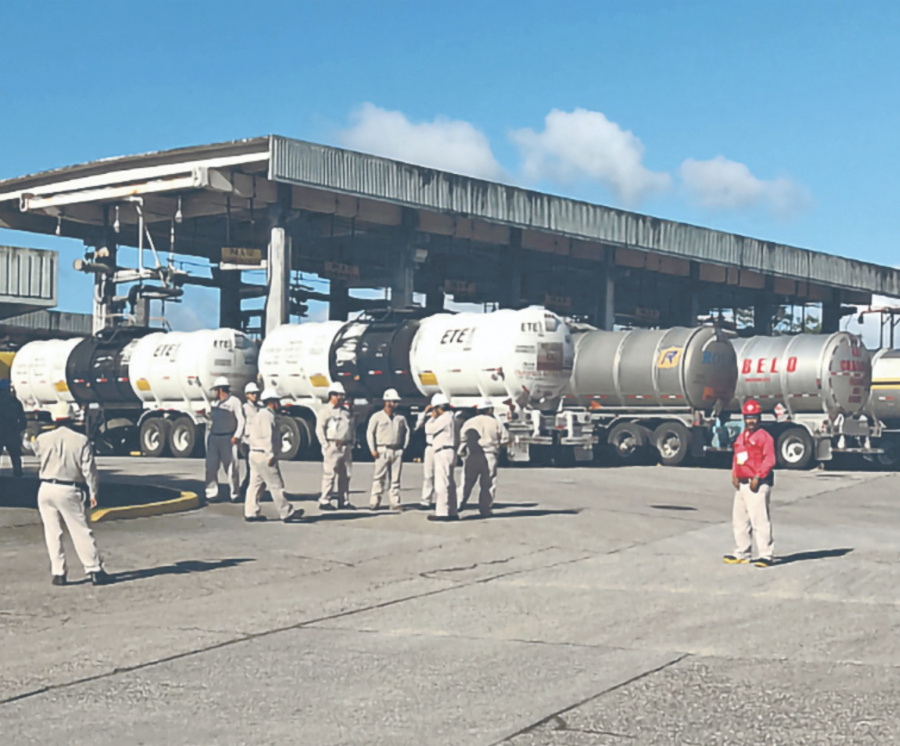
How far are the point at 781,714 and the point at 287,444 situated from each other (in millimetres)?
25748

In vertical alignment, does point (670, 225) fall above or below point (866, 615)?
above

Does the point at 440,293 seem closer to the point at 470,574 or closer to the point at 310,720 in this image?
the point at 470,574

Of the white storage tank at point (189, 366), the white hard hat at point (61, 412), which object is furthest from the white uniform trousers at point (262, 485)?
the white storage tank at point (189, 366)

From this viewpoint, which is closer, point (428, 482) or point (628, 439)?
point (428, 482)

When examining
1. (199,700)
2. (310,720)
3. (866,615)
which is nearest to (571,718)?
(310,720)

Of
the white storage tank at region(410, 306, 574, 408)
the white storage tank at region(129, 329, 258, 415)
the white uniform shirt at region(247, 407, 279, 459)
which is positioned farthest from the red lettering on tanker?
the white uniform shirt at region(247, 407, 279, 459)

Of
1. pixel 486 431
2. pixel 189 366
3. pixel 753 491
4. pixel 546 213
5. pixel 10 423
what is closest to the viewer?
pixel 753 491

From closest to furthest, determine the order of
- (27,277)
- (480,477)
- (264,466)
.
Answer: (264,466), (480,477), (27,277)

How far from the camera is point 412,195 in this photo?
40531mm

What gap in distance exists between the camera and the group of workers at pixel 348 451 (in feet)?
54.3

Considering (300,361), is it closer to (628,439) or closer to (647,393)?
(628,439)

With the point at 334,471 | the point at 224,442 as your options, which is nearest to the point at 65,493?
the point at 334,471

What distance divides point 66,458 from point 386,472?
7403mm

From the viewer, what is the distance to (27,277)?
35094 mm
